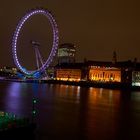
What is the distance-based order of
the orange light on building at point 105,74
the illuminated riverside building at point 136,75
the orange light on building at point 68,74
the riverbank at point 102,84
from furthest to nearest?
A: the orange light on building at point 68,74, the orange light on building at point 105,74, the illuminated riverside building at point 136,75, the riverbank at point 102,84

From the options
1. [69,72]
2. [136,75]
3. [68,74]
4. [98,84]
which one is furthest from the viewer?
[69,72]

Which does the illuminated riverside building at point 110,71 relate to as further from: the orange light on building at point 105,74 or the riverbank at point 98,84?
the riverbank at point 98,84

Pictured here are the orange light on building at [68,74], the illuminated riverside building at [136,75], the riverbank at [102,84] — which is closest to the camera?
the riverbank at [102,84]

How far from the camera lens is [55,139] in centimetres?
1647

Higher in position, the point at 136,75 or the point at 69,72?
the point at 69,72

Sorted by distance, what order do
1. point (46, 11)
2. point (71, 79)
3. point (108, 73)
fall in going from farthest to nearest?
point (71, 79), point (108, 73), point (46, 11)

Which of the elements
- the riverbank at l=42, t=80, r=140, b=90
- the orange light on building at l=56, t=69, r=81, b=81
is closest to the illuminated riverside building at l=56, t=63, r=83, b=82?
the orange light on building at l=56, t=69, r=81, b=81

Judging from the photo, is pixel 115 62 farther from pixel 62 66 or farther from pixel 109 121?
pixel 109 121

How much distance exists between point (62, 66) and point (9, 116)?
99.9 meters

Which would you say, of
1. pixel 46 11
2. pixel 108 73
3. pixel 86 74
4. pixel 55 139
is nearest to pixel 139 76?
pixel 108 73

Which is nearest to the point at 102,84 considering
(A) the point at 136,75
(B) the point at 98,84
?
(B) the point at 98,84

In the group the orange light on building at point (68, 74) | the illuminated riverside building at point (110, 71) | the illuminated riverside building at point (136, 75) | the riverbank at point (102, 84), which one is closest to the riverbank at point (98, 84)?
the riverbank at point (102, 84)

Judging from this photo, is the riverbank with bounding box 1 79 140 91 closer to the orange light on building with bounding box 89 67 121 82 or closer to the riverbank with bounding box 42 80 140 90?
the riverbank with bounding box 42 80 140 90

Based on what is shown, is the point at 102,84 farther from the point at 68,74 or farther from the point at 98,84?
the point at 68,74
